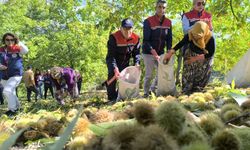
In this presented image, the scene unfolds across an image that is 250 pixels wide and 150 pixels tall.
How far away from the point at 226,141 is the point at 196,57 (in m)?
5.02

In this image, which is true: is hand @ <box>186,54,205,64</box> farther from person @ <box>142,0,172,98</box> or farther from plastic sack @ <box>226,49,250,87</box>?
plastic sack @ <box>226,49,250,87</box>

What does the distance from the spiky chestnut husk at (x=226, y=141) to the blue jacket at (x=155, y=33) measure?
18.3 feet

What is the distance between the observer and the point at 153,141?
120 centimetres

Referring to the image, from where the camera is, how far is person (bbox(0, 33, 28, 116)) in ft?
Result: 24.7

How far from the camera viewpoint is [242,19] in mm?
9414

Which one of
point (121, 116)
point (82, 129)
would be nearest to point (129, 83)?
point (121, 116)

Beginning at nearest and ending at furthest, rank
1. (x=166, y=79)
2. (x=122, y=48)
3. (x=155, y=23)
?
1. (x=166, y=79)
2. (x=155, y=23)
3. (x=122, y=48)

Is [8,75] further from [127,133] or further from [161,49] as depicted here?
[127,133]

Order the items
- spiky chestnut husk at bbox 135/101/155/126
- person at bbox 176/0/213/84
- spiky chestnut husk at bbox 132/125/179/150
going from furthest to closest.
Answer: person at bbox 176/0/213/84, spiky chestnut husk at bbox 135/101/155/126, spiky chestnut husk at bbox 132/125/179/150

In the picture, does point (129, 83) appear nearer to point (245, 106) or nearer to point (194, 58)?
point (194, 58)

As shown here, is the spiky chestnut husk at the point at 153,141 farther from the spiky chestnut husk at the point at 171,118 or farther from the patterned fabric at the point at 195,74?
the patterned fabric at the point at 195,74

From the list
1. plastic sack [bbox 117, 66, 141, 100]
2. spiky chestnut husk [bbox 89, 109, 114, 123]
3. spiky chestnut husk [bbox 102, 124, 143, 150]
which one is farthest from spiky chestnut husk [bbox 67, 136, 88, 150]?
plastic sack [bbox 117, 66, 141, 100]

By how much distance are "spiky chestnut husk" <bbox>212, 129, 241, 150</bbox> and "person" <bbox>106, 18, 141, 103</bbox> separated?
17.8 ft

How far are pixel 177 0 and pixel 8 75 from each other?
10747 mm
